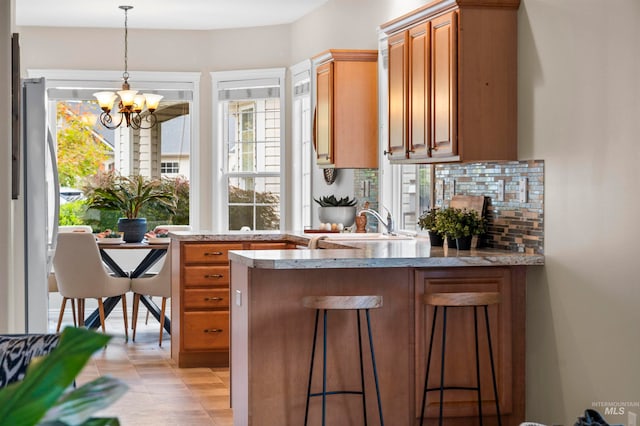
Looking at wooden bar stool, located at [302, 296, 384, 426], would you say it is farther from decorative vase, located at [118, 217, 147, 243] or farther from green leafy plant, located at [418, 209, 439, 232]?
decorative vase, located at [118, 217, 147, 243]

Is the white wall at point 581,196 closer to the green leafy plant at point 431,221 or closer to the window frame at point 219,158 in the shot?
the green leafy plant at point 431,221

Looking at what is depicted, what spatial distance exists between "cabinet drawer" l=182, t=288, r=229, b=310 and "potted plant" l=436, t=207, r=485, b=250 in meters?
2.07

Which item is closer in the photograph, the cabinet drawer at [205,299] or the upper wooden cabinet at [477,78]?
the upper wooden cabinet at [477,78]

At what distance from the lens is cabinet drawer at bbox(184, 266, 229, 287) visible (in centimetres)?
616

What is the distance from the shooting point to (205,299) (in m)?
6.20

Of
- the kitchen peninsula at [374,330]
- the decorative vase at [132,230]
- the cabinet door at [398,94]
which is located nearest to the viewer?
the kitchen peninsula at [374,330]

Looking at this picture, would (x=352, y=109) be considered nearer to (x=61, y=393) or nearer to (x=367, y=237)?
(x=367, y=237)

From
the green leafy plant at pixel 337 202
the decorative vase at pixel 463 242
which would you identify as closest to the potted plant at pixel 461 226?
the decorative vase at pixel 463 242

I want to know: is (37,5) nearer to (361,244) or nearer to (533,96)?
(361,244)

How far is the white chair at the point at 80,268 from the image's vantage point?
22.7 feet

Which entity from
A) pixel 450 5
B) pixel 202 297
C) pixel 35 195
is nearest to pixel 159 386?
pixel 202 297

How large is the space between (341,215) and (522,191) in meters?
2.66

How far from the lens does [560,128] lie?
3.95m

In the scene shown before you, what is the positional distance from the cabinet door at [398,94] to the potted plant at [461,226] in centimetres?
48
